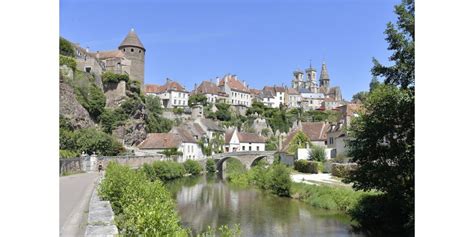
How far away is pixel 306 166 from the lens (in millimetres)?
37000

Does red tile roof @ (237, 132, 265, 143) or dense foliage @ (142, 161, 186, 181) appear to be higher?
red tile roof @ (237, 132, 265, 143)

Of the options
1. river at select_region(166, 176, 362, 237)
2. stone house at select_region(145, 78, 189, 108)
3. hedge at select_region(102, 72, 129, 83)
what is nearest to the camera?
river at select_region(166, 176, 362, 237)

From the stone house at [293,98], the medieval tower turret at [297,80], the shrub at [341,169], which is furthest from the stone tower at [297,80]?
the shrub at [341,169]

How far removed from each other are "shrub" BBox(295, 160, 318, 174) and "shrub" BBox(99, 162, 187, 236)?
24.7 m

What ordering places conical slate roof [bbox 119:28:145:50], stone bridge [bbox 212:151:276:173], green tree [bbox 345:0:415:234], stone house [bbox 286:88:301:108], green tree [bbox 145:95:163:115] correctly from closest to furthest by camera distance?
green tree [bbox 345:0:415:234], stone bridge [bbox 212:151:276:173], green tree [bbox 145:95:163:115], conical slate roof [bbox 119:28:145:50], stone house [bbox 286:88:301:108]

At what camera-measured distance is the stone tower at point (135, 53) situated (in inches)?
2422

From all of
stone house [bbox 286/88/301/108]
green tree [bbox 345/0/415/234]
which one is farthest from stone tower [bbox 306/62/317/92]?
green tree [bbox 345/0/415/234]

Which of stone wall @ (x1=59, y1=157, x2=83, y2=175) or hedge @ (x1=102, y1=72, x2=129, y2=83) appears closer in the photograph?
stone wall @ (x1=59, y1=157, x2=83, y2=175)

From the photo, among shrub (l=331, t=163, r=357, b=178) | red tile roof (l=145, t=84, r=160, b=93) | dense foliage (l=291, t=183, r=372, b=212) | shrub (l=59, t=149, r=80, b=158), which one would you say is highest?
red tile roof (l=145, t=84, r=160, b=93)

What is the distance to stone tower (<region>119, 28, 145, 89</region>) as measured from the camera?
2422 inches

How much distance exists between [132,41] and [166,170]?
3105cm

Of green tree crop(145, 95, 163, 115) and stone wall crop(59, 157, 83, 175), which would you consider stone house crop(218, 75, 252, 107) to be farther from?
stone wall crop(59, 157, 83, 175)

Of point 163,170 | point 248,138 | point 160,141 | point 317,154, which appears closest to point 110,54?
point 160,141

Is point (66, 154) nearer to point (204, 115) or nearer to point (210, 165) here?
point (210, 165)
